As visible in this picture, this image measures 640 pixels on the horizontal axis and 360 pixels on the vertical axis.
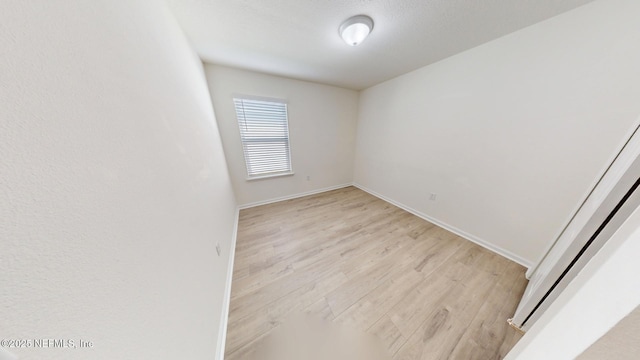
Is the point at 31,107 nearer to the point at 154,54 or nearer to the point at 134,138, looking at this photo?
the point at 134,138

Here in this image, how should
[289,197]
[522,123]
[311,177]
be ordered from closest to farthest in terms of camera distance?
[522,123] < [289,197] < [311,177]

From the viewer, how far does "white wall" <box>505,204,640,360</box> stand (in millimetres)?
389

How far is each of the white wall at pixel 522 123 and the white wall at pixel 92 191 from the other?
251 cm

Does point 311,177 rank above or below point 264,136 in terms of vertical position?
below

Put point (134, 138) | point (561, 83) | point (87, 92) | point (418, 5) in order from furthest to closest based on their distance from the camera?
point (561, 83) → point (418, 5) → point (134, 138) → point (87, 92)

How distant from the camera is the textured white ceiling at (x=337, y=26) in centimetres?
117

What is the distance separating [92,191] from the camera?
1.31ft

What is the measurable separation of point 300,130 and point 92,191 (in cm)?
252

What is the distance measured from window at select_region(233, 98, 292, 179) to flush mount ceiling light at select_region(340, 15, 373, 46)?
137 cm

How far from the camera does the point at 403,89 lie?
2.39 meters

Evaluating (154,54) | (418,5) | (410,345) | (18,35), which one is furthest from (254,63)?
(410,345)

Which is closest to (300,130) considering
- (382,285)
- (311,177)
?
(311,177)

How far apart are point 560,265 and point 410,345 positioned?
1020mm

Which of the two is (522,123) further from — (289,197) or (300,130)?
(289,197)
